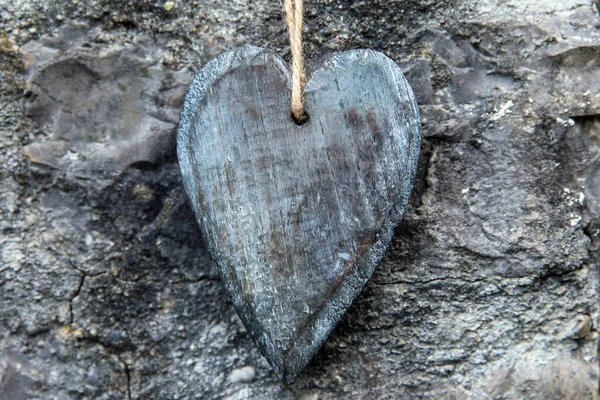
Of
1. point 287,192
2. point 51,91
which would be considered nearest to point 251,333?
point 287,192

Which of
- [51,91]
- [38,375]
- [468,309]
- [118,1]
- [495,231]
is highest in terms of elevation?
[118,1]

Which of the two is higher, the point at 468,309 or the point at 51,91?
the point at 51,91

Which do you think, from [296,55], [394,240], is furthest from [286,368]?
[296,55]

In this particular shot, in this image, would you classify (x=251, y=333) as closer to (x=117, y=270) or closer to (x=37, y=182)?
(x=117, y=270)

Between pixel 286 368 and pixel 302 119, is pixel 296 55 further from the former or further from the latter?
pixel 286 368

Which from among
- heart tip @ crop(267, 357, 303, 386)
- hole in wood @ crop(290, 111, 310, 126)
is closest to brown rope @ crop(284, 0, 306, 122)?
hole in wood @ crop(290, 111, 310, 126)
